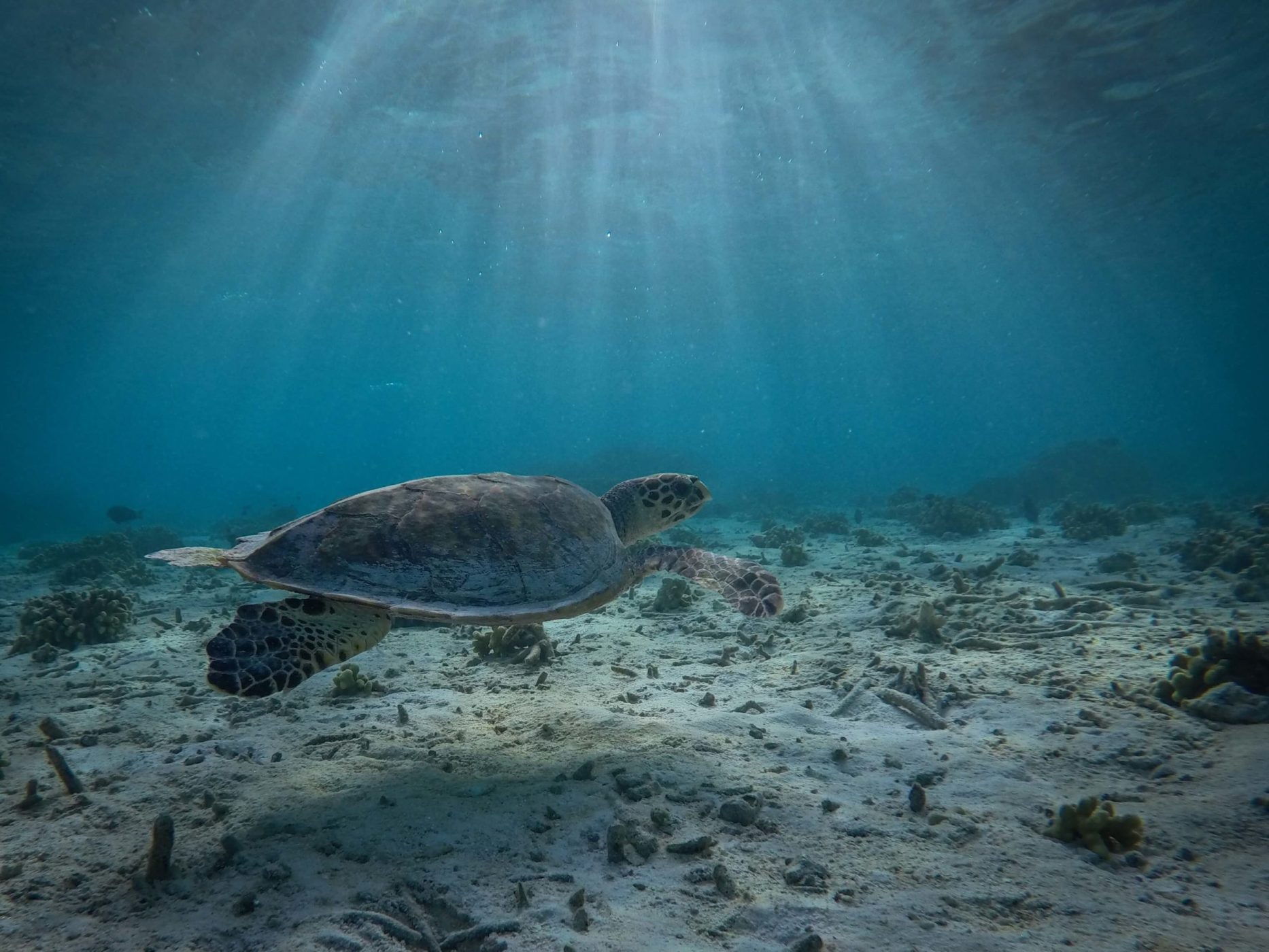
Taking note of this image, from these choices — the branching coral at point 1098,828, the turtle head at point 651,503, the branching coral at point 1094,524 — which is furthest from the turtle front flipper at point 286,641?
the branching coral at point 1094,524

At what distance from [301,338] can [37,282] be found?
34.8m

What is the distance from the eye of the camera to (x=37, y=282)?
30.7m

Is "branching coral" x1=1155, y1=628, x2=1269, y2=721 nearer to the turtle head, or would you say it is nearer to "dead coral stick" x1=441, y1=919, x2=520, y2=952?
the turtle head

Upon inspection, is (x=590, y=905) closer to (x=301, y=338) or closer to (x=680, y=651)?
(x=680, y=651)

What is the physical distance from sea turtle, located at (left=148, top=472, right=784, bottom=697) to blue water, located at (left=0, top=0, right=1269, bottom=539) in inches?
716

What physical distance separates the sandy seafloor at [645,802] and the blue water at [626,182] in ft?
62.4

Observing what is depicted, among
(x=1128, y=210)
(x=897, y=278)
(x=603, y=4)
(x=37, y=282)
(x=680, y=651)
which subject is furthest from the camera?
(x=897, y=278)

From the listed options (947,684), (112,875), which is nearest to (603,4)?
(947,684)

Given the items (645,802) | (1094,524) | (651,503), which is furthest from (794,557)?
(645,802)

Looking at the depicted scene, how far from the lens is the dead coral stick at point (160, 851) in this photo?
9.09 feet

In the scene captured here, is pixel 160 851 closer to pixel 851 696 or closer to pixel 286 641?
pixel 286 641

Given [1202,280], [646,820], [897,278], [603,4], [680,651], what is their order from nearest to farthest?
[646,820] → [680,651] → [603,4] → [1202,280] → [897,278]

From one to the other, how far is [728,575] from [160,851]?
429cm

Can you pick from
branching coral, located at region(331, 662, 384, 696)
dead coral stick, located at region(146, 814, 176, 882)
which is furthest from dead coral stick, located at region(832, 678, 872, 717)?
dead coral stick, located at region(146, 814, 176, 882)
